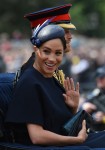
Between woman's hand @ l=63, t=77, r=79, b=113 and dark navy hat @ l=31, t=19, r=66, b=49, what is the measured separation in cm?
41

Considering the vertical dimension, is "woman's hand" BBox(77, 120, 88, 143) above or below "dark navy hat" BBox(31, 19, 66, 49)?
below

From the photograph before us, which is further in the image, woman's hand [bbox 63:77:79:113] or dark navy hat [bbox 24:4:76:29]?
dark navy hat [bbox 24:4:76:29]

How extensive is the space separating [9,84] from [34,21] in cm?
61

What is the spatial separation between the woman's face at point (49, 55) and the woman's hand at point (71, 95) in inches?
11.3

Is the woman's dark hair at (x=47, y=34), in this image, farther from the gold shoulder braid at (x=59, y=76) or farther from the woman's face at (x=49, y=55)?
the gold shoulder braid at (x=59, y=76)

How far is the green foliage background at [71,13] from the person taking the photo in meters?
44.5

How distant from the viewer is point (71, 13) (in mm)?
51250

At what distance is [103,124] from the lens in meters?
9.17

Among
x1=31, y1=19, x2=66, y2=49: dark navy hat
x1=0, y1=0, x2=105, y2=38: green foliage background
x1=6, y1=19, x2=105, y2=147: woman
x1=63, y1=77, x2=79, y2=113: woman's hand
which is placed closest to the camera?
x1=6, y1=19, x2=105, y2=147: woman

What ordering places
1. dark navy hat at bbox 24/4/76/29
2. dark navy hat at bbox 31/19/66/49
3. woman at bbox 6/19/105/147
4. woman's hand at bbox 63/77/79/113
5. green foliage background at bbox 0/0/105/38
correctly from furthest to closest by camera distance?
green foliage background at bbox 0/0/105/38 → dark navy hat at bbox 24/4/76/29 → woman's hand at bbox 63/77/79/113 → dark navy hat at bbox 31/19/66/49 → woman at bbox 6/19/105/147

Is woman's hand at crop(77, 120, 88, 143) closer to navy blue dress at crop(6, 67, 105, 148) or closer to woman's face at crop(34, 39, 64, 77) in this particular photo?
navy blue dress at crop(6, 67, 105, 148)

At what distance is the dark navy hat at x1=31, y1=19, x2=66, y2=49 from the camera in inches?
208

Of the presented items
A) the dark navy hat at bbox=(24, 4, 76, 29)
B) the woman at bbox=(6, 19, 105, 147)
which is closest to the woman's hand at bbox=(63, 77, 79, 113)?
the woman at bbox=(6, 19, 105, 147)

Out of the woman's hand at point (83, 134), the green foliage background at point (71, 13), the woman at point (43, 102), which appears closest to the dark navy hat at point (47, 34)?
the woman at point (43, 102)
